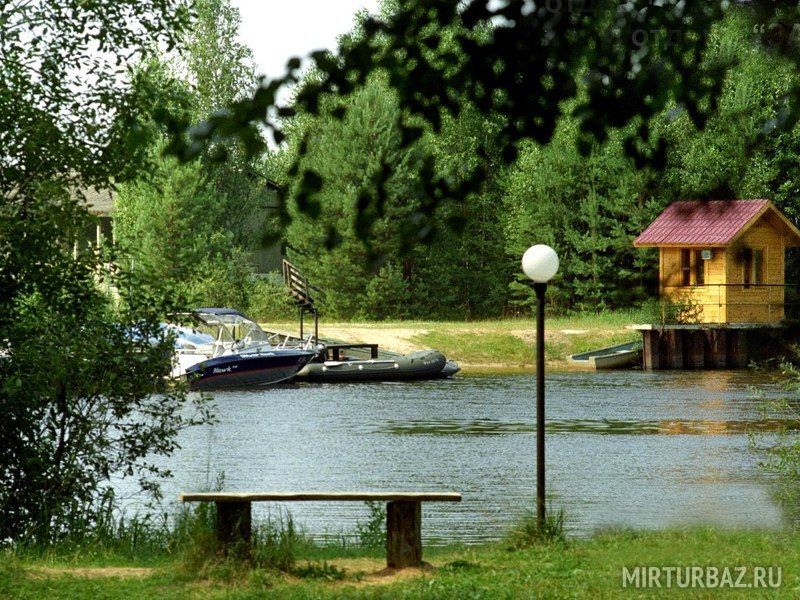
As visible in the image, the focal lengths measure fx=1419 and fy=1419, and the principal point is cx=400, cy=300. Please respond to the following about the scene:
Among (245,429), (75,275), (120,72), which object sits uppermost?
(120,72)

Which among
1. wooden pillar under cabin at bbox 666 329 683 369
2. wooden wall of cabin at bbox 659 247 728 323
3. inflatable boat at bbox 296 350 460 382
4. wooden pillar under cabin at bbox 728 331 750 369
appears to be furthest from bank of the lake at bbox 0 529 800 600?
wooden pillar under cabin at bbox 728 331 750 369

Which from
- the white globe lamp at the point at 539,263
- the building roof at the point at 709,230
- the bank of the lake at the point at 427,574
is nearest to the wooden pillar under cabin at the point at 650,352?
the building roof at the point at 709,230

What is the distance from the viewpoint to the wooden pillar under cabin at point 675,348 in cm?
5050

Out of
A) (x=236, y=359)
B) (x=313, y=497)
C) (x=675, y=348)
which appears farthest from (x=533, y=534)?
(x=675, y=348)

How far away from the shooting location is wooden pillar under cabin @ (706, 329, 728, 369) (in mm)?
50250

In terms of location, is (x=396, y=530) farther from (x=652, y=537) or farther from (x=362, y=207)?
(x=362, y=207)

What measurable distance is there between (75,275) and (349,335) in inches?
1690

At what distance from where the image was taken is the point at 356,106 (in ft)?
179

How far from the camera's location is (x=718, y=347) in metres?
50.5

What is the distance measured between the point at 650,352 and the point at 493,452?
86.1 feet

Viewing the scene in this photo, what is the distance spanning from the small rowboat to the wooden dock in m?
0.71

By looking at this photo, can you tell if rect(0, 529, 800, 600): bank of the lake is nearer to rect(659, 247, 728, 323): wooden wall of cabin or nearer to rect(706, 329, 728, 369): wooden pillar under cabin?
rect(659, 247, 728, 323): wooden wall of cabin

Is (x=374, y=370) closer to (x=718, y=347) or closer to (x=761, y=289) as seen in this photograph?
(x=718, y=347)

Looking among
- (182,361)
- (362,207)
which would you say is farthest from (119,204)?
(362,207)
